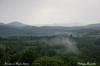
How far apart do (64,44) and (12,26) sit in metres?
22.9

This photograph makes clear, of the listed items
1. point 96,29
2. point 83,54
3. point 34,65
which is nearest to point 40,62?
point 34,65

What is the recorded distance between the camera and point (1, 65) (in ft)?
47.9

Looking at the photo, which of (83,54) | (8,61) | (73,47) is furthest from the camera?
(73,47)

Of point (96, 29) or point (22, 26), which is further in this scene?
point (22, 26)

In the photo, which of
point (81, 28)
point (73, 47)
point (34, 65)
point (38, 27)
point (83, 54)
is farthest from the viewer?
point (38, 27)

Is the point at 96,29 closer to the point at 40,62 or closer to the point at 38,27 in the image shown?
the point at 38,27

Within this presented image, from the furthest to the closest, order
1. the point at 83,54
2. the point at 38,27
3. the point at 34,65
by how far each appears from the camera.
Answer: the point at 38,27, the point at 83,54, the point at 34,65

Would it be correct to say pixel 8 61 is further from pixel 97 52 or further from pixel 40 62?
pixel 97 52

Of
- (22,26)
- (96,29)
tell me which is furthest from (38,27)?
(96,29)

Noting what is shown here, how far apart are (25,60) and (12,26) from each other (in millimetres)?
31357

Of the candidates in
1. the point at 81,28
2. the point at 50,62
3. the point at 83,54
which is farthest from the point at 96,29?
the point at 50,62

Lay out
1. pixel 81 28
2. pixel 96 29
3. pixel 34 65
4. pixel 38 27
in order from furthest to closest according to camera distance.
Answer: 1. pixel 38 27
2. pixel 81 28
3. pixel 96 29
4. pixel 34 65

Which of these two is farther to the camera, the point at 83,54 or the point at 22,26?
the point at 22,26

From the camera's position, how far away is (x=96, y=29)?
37.1 metres
